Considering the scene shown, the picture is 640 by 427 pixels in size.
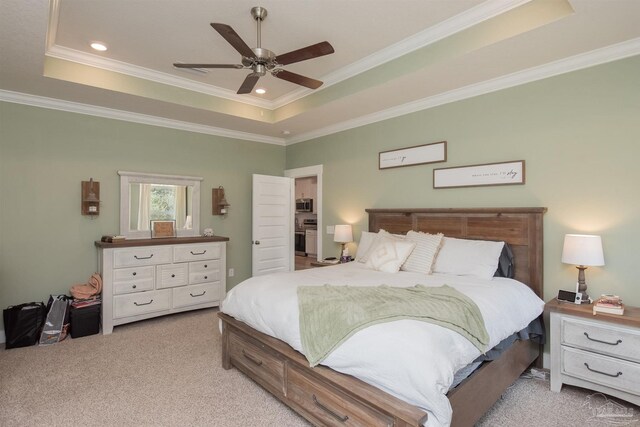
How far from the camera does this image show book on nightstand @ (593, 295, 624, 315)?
2260 mm

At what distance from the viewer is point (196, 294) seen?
4340 mm

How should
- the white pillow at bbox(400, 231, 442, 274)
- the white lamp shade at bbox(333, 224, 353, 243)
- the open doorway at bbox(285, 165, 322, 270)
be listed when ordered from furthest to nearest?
the open doorway at bbox(285, 165, 322, 270)
the white lamp shade at bbox(333, 224, 353, 243)
the white pillow at bbox(400, 231, 442, 274)

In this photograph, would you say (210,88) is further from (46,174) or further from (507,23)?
(507,23)

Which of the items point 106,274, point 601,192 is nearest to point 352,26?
point 601,192

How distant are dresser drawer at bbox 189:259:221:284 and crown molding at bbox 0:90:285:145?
6.15 feet

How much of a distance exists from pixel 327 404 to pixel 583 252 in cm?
212

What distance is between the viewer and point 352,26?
2.75m

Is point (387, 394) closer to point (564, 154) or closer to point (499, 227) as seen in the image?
point (499, 227)

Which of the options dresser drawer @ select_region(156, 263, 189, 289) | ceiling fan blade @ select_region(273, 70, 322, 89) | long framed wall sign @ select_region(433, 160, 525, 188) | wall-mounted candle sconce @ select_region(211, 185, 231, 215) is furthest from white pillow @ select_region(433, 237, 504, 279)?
wall-mounted candle sconce @ select_region(211, 185, 231, 215)

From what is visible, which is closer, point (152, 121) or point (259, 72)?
point (259, 72)

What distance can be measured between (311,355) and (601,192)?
2.58 m

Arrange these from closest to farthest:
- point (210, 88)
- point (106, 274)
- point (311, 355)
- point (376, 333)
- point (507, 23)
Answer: point (376, 333) → point (311, 355) → point (507, 23) → point (106, 274) → point (210, 88)

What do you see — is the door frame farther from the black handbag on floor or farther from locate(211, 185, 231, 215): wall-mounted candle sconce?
the black handbag on floor

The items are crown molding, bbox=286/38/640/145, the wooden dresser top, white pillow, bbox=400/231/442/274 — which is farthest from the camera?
the wooden dresser top
